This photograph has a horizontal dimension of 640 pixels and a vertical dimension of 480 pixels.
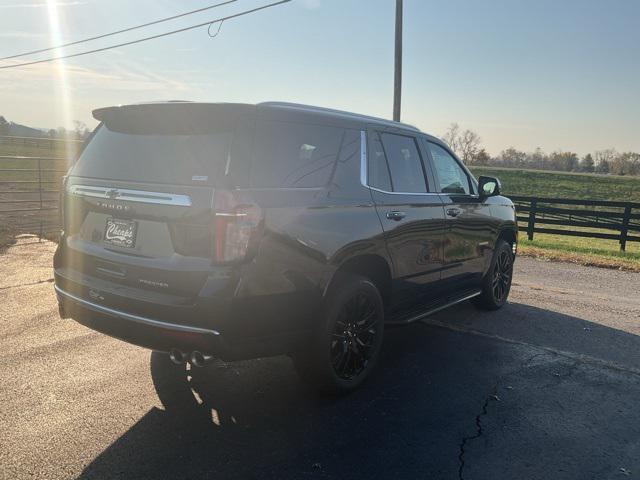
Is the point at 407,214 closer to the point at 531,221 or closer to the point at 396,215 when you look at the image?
the point at 396,215

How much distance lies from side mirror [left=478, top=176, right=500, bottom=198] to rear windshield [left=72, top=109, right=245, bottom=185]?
11.6ft

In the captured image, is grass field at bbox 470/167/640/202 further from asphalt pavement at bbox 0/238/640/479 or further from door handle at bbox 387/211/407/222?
door handle at bbox 387/211/407/222

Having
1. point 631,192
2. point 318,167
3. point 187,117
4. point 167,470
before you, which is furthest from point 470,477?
point 631,192

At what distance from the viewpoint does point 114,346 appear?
467cm

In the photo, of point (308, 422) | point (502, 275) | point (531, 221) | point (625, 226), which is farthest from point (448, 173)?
point (625, 226)

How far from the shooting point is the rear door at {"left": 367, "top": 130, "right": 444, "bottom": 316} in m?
4.18

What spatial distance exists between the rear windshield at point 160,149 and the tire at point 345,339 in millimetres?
1198

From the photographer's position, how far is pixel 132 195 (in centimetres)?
322

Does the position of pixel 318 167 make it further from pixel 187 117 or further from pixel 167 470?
pixel 167 470

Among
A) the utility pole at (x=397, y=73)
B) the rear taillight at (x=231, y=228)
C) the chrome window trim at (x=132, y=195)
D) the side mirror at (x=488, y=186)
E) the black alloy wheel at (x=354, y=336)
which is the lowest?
the black alloy wheel at (x=354, y=336)

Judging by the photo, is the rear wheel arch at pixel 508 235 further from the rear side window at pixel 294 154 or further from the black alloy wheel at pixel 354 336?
the rear side window at pixel 294 154

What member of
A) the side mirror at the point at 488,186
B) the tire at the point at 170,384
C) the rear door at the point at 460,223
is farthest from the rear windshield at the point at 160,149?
the side mirror at the point at 488,186

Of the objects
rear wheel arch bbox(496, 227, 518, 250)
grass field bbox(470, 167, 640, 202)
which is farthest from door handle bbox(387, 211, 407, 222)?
grass field bbox(470, 167, 640, 202)

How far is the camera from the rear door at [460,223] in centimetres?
510
